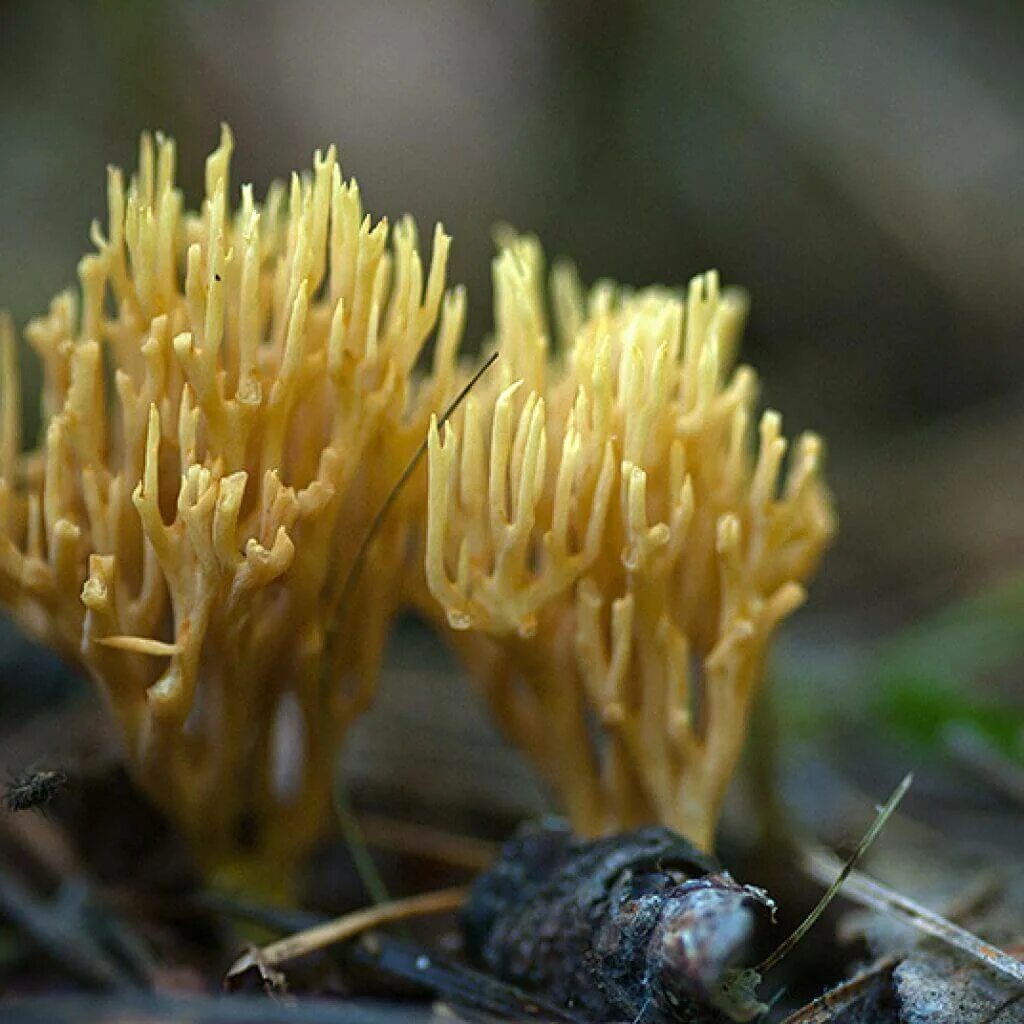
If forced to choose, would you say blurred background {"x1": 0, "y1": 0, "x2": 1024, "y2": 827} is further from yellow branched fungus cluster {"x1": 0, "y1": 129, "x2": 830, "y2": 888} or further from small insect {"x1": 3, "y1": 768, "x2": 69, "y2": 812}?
small insect {"x1": 3, "y1": 768, "x2": 69, "y2": 812}

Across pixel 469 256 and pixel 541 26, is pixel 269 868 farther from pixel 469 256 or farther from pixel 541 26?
pixel 541 26

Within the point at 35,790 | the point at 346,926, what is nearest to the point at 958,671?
the point at 346,926

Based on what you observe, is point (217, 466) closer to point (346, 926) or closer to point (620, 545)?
point (620, 545)

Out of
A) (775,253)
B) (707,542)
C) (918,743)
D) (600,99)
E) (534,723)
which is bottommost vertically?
(918,743)

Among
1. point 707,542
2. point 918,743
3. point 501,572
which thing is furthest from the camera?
point 918,743

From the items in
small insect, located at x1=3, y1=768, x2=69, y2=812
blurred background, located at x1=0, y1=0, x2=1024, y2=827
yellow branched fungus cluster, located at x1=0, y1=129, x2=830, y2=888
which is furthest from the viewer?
blurred background, located at x1=0, y1=0, x2=1024, y2=827

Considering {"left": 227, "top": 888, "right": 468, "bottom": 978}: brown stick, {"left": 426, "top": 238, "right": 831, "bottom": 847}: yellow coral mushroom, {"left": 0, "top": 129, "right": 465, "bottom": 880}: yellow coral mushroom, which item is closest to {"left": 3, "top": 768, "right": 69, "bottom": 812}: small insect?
{"left": 0, "top": 129, "right": 465, "bottom": 880}: yellow coral mushroom

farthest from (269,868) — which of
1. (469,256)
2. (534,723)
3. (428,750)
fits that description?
(469,256)

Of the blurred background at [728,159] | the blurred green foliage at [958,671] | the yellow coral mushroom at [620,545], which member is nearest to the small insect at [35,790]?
the yellow coral mushroom at [620,545]
